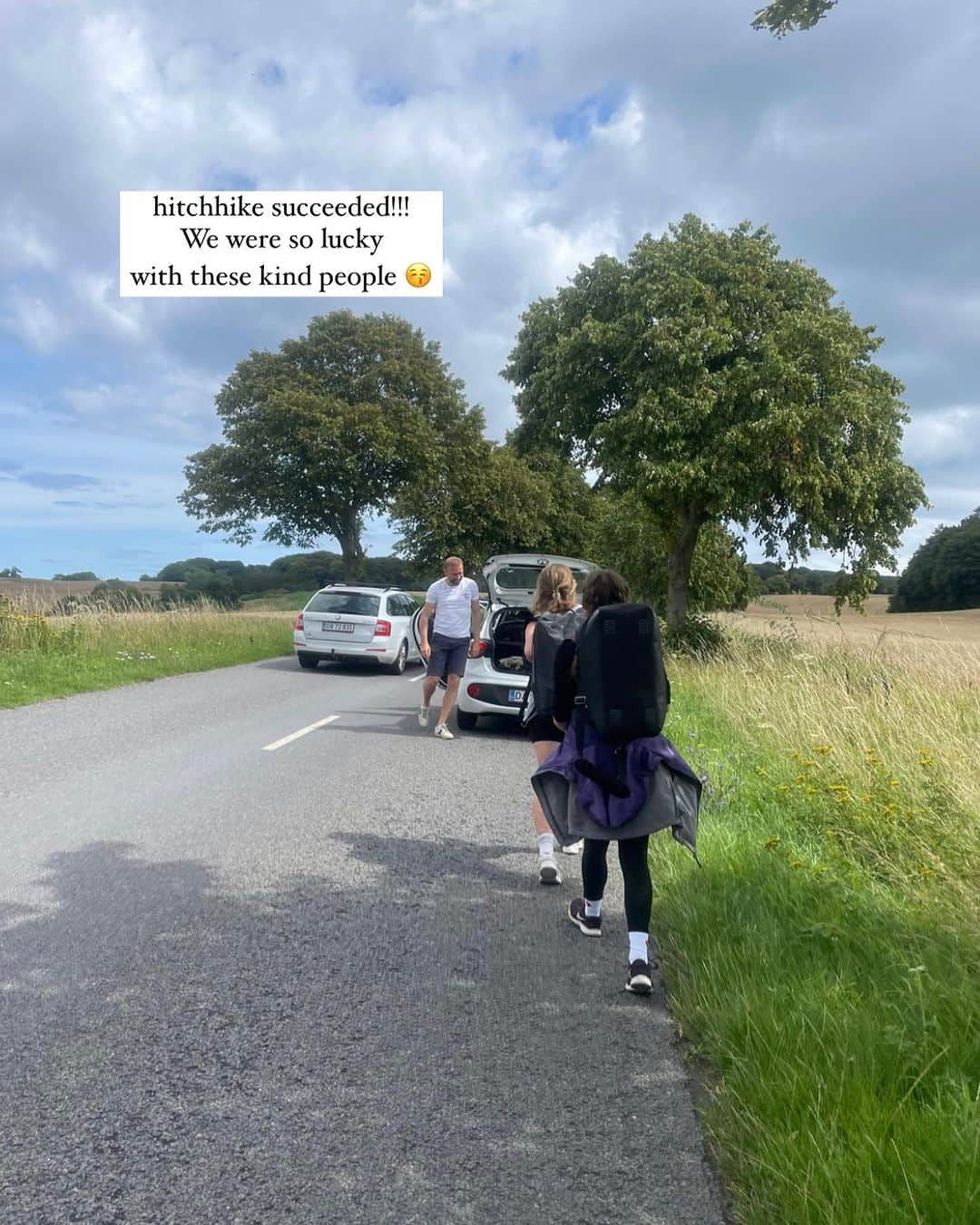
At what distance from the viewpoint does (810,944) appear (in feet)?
13.2

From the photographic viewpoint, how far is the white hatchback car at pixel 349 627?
18641mm

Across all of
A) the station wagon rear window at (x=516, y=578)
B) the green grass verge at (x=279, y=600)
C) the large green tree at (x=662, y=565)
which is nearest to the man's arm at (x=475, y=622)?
the station wagon rear window at (x=516, y=578)

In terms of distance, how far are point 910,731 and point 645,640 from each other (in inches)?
193

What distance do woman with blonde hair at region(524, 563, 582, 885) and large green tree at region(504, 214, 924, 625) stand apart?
15472 mm

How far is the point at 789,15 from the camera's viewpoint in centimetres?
491

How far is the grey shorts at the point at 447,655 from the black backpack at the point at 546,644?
5.54 metres

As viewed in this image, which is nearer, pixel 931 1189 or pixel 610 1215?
pixel 931 1189

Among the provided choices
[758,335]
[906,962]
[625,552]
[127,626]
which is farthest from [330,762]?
[625,552]

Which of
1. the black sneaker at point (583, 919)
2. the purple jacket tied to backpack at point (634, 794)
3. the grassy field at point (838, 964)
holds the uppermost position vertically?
the purple jacket tied to backpack at point (634, 794)

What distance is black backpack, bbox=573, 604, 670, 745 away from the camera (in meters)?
4.09

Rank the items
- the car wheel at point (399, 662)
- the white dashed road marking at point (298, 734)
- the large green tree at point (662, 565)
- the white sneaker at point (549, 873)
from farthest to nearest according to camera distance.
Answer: the large green tree at point (662, 565), the car wheel at point (399, 662), the white dashed road marking at point (298, 734), the white sneaker at point (549, 873)

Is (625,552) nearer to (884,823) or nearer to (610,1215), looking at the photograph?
(884,823)

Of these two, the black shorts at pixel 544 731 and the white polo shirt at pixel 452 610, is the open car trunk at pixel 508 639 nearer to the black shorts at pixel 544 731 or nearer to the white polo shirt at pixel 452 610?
the white polo shirt at pixel 452 610

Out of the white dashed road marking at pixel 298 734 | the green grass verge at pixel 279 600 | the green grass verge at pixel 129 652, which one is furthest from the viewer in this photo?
the green grass verge at pixel 279 600
